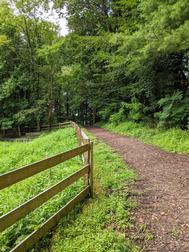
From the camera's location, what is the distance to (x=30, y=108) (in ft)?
73.5

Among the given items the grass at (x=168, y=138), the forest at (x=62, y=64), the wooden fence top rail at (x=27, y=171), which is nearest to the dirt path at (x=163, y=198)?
the grass at (x=168, y=138)

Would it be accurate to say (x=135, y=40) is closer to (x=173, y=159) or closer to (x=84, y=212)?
(x=173, y=159)

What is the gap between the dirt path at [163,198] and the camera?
3.11 metres

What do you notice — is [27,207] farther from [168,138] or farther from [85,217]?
[168,138]

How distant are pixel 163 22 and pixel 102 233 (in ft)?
22.3

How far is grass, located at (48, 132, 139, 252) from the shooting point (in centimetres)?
299

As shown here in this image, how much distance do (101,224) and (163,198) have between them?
1.51 meters

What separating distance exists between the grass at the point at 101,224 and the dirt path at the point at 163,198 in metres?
0.25

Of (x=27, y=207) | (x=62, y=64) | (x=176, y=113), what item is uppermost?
(x=62, y=64)

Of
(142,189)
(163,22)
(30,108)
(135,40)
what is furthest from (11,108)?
(142,189)

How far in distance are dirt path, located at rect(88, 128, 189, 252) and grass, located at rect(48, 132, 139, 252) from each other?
253mm

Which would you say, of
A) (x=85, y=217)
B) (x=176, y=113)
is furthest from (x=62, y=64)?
(x=85, y=217)

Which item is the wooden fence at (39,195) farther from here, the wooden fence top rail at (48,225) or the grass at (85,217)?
the grass at (85,217)

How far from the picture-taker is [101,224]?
11.3 feet
